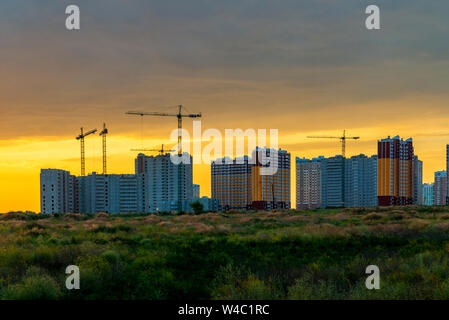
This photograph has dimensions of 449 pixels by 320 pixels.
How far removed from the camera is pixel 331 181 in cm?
18062

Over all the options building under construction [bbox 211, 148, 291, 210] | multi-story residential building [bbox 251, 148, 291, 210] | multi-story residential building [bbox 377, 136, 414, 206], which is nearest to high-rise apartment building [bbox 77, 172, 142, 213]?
building under construction [bbox 211, 148, 291, 210]

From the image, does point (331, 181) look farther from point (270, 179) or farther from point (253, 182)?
point (253, 182)

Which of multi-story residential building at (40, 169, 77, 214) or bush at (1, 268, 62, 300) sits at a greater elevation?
bush at (1, 268, 62, 300)

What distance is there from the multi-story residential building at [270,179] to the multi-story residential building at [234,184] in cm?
470

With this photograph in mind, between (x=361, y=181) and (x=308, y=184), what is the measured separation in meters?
26.3

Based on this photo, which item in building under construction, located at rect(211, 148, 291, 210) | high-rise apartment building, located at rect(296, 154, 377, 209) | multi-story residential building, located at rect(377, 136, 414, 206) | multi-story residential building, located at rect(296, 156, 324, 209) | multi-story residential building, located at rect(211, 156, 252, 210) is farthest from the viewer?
multi-story residential building, located at rect(296, 156, 324, 209)

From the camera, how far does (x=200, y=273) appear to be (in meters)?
15.0

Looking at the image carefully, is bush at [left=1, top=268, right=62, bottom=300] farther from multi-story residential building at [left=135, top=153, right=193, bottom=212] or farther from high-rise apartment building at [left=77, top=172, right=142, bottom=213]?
multi-story residential building at [left=135, top=153, right=193, bottom=212]

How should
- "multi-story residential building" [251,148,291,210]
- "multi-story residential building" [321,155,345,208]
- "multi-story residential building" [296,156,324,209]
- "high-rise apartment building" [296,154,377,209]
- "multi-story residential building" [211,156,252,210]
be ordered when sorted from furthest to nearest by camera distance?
"multi-story residential building" [296,156,324,209] < "multi-story residential building" [211,156,252,210] < "multi-story residential building" [321,155,345,208] < "multi-story residential building" [251,148,291,210] < "high-rise apartment building" [296,154,377,209]

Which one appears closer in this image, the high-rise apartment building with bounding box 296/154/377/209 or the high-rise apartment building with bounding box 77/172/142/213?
the high-rise apartment building with bounding box 77/172/142/213

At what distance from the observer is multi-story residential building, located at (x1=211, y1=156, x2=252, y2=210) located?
615 ft

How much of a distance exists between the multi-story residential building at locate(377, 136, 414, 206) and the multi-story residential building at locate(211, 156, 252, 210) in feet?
175

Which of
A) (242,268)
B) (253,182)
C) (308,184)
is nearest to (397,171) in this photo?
(308,184)

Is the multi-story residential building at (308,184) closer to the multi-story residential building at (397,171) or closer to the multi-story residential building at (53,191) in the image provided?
the multi-story residential building at (397,171)
